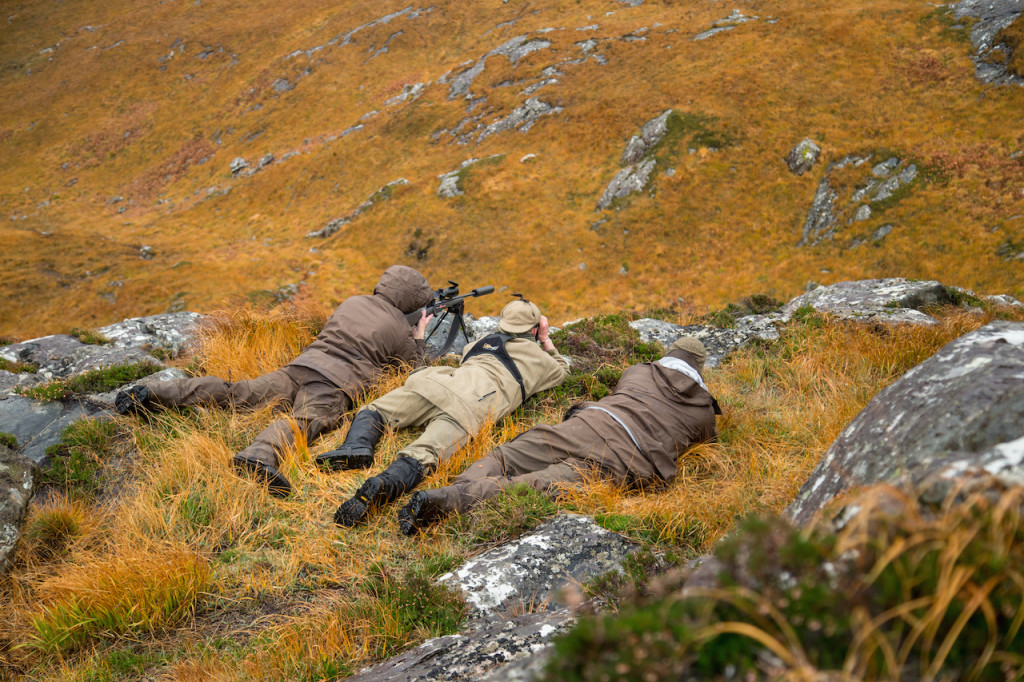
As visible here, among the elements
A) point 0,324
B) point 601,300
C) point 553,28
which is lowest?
point 601,300

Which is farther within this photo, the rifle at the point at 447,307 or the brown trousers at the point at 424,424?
the rifle at the point at 447,307

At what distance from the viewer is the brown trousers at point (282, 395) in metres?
5.11

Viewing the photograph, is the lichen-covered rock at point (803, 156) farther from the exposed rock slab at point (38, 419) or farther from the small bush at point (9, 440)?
the small bush at point (9, 440)

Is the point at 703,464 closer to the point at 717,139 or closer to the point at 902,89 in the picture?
the point at 717,139

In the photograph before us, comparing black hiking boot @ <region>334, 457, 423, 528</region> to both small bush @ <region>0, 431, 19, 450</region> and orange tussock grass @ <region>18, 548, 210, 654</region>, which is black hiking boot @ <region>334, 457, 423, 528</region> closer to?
orange tussock grass @ <region>18, 548, 210, 654</region>

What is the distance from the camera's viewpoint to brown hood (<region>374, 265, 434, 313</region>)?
631 centimetres

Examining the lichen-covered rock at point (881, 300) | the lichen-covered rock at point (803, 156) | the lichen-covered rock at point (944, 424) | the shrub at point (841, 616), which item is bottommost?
the lichen-covered rock at point (803, 156)

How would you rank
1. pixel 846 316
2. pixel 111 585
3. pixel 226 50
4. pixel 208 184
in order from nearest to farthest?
pixel 111 585, pixel 846 316, pixel 208 184, pixel 226 50

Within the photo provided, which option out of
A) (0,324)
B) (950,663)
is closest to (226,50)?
(0,324)

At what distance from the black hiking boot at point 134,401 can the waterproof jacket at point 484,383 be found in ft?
8.11

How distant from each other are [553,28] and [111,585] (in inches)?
1701

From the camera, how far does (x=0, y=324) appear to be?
2369 centimetres

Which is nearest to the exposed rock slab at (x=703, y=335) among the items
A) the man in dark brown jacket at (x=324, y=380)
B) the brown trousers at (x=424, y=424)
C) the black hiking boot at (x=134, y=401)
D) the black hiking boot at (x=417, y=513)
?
the man in dark brown jacket at (x=324, y=380)

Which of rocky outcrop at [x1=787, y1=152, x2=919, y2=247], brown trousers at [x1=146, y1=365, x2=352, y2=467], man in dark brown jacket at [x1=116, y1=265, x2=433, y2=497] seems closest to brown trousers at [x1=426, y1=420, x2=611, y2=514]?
man in dark brown jacket at [x1=116, y1=265, x2=433, y2=497]
